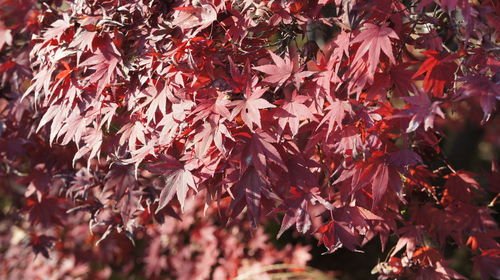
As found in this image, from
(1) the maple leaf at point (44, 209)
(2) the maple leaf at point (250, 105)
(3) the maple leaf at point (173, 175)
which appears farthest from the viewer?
(1) the maple leaf at point (44, 209)

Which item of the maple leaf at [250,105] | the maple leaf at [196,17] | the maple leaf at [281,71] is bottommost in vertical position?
the maple leaf at [250,105]

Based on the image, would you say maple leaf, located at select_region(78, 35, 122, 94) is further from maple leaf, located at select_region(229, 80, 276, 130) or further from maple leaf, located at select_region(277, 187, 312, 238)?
maple leaf, located at select_region(277, 187, 312, 238)

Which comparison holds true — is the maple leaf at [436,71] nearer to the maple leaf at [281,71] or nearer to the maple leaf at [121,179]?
the maple leaf at [281,71]

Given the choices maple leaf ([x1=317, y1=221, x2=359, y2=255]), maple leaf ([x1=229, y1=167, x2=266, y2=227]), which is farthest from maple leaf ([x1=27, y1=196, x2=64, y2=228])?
maple leaf ([x1=317, y1=221, x2=359, y2=255])

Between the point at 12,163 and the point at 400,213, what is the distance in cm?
168

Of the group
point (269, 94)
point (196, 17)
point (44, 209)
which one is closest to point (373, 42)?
point (269, 94)

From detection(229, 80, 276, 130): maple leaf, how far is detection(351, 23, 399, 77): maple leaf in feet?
0.86

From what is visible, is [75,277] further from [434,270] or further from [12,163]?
[434,270]

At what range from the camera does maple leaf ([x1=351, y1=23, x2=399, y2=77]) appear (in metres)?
1.33

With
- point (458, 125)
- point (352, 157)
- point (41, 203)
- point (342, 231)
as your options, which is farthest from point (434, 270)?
point (458, 125)

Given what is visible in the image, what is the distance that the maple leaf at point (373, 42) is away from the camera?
1329mm

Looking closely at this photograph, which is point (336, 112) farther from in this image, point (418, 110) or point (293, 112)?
point (418, 110)

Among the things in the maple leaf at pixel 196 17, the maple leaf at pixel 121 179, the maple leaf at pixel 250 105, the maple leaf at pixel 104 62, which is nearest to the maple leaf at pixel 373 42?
the maple leaf at pixel 250 105

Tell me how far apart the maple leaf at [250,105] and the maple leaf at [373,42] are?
26 cm
